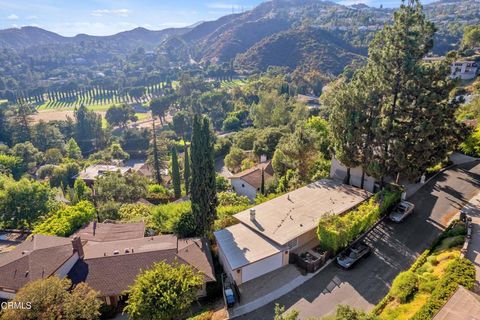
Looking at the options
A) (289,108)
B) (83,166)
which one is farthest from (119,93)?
(289,108)

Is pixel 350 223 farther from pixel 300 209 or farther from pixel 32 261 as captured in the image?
pixel 32 261

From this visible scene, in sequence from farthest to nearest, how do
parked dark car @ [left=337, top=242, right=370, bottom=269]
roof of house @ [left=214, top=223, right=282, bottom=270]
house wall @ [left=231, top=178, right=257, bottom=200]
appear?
house wall @ [left=231, top=178, right=257, bottom=200] < parked dark car @ [left=337, top=242, right=370, bottom=269] < roof of house @ [left=214, top=223, right=282, bottom=270]

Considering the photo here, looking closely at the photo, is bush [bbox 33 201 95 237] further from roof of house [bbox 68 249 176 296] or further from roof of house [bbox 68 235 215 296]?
roof of house [bbox 68 249 176 296]

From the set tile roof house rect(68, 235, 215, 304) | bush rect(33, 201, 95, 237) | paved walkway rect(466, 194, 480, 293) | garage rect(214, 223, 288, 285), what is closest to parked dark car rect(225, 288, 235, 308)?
garage rect(214, 223, 288, 285)

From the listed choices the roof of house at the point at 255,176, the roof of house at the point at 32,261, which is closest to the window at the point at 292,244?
the roof of house at the point at 32,261

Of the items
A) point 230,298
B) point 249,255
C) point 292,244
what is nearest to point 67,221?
point 230,298

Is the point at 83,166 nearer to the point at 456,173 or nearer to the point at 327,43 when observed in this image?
the point at 456,173

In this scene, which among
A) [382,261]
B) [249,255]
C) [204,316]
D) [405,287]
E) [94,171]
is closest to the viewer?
[405,287]
